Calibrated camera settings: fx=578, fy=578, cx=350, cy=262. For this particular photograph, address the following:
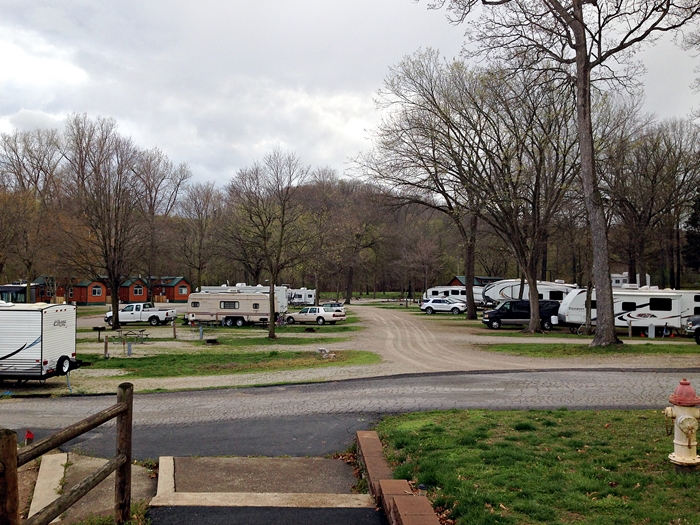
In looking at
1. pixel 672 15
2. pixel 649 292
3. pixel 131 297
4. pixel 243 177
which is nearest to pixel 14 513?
pixel 672 15

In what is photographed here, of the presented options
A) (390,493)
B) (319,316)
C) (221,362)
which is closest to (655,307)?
(319,316)

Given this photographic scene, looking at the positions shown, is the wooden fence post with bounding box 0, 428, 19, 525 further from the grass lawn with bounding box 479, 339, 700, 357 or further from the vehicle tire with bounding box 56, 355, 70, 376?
the grass lawn with bounding box 479, 339, 700, 357

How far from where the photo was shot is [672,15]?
19.4 meters

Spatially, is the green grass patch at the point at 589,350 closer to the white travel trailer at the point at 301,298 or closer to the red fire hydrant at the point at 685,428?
the red fire hydrant at the point at 685,428

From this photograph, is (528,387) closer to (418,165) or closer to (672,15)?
(672,15)

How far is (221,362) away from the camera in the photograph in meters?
20.4

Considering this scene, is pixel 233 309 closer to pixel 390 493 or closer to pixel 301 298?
pixel 301 298

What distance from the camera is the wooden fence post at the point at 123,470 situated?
499 cm

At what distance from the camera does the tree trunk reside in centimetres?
2094

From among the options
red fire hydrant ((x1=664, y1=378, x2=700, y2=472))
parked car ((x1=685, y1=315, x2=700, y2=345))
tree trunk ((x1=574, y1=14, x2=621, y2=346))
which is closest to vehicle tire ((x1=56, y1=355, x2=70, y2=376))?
red fire hydrant ((x1=664, y1=378, x2=700, y2=472))

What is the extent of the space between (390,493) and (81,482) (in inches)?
101

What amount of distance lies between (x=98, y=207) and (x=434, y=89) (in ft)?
71.8

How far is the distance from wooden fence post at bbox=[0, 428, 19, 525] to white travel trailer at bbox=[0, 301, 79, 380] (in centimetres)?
1451

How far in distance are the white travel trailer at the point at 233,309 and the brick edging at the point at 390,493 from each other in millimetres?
33945
